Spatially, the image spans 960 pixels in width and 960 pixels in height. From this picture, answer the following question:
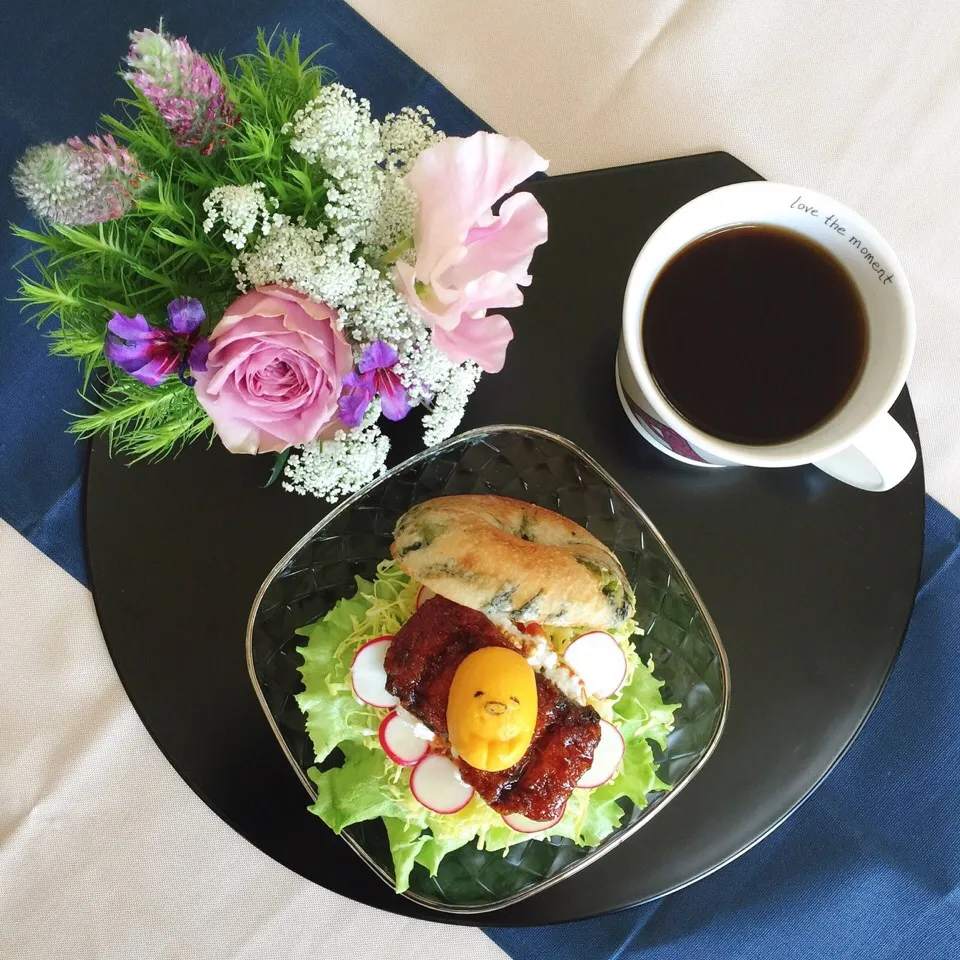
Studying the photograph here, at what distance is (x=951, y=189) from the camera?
3.31 ft

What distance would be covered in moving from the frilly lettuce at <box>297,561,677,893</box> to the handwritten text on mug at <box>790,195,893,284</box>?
0.40 meters

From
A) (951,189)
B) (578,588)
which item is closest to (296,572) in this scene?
(578,588)

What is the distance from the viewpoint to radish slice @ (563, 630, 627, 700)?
0.84m

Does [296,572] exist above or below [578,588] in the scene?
below

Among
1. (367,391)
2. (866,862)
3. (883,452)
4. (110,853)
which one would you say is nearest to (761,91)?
(883,452)

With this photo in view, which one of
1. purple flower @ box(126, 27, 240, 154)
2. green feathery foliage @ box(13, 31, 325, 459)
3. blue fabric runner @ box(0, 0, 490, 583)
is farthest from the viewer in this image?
blue fabric runner @ box(0, 0, 490, 583)

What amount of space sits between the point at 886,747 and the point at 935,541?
0.25 meters

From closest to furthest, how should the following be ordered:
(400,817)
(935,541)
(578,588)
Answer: (578,588)
(400,817)
(935,541)

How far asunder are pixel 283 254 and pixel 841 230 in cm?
47

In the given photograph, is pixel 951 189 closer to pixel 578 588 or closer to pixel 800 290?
pixel 800 290

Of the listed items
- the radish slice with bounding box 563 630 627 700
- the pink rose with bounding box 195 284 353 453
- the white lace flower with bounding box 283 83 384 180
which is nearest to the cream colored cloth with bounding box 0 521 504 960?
the radish slice with bounding box 563 630 627 700

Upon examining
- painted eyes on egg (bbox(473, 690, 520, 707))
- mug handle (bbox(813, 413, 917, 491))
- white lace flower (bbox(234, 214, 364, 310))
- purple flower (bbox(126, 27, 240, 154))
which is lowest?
painted eyes on egg (bbox(473, 690, 520, 707))

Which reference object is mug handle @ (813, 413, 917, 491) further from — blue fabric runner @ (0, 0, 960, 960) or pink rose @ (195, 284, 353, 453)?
pink rose @ (195, 284, 353, 453)

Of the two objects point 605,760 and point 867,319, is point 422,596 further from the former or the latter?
point 867,319
